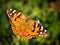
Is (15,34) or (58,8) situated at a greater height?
(15,34)

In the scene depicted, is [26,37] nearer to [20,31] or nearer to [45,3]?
[20,31]

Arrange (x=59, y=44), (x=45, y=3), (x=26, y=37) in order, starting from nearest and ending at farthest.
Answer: (x=26, y=37), (x=59, y=44), (x=45, y=3)

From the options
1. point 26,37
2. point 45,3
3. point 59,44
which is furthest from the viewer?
point 45,3

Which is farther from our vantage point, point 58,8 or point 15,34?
point 58,8

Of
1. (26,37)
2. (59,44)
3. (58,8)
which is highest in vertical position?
(26,37)

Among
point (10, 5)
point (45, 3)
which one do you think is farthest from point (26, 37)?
point (45, 3)

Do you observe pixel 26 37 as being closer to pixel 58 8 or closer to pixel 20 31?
pixel 20 31

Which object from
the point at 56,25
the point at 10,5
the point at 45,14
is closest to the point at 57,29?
the point at 56,25
